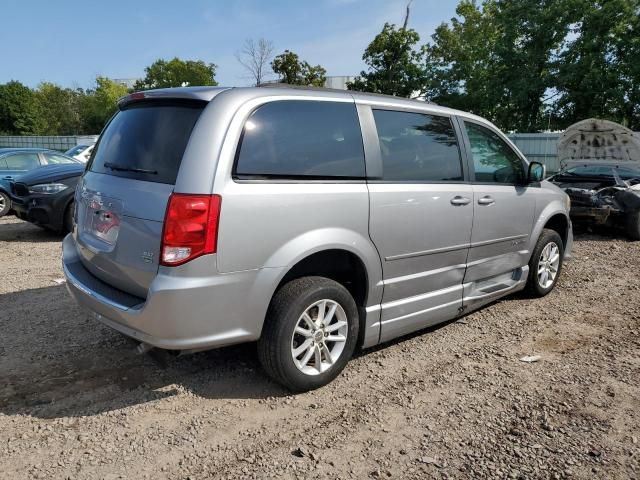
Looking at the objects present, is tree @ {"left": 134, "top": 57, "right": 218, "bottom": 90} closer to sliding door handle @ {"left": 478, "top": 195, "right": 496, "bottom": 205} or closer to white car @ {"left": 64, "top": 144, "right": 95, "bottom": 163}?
white car @ {"left": 64, "top": 144, "right": 95, "bottom": 163}

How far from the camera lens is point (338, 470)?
246cm

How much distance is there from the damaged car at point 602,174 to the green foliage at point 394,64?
58.8ft

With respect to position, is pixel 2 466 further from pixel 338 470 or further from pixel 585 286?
pixel 585 286

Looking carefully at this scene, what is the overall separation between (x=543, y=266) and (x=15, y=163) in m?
11.0

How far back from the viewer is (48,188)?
792 centimetres

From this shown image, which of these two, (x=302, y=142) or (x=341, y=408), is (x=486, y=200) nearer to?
(x=302, y=142)

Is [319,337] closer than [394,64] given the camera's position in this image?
Yes

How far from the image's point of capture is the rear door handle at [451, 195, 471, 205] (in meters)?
3.84

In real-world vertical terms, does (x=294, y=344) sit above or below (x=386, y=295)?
below

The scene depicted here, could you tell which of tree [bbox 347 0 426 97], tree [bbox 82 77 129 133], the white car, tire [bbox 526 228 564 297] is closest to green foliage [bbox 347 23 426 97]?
tree [bbox 347 0 426 97]

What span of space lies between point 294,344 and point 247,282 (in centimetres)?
64

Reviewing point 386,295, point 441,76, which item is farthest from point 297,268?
point 441,76

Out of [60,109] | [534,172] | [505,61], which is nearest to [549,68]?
[505,61]

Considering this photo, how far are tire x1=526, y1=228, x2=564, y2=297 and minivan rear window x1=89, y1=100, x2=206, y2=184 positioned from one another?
12.2 ft
